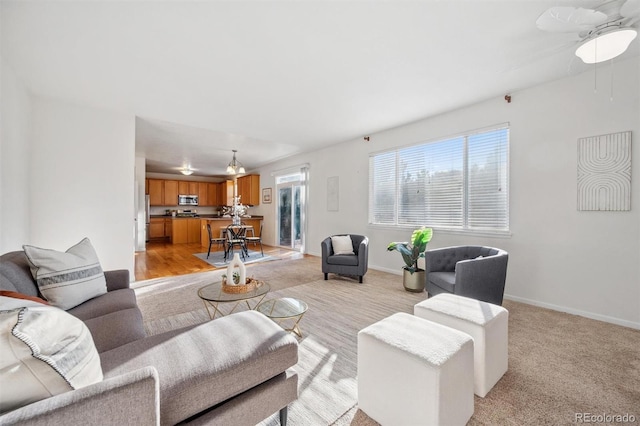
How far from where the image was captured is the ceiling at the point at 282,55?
6.56 ft

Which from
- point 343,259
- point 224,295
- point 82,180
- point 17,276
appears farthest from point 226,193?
point 17,276

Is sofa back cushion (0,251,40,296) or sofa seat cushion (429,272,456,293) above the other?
sofa back cushion (0,251,40,296)

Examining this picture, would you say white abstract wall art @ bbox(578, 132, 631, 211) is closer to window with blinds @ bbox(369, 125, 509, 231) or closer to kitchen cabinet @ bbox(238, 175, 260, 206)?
window with blinds @ bbox(369, 125, 509, 231)

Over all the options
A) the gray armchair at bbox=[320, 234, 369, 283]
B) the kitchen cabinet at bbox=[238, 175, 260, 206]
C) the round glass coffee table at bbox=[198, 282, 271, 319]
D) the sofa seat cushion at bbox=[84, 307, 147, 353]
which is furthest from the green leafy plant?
the kitchen cabinet at bbox=[238, 175, 260, 206]

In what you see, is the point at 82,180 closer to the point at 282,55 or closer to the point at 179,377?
the point at 282,55

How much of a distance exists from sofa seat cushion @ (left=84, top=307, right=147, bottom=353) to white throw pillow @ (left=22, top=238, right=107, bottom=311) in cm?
33

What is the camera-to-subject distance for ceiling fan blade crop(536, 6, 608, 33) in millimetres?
1737

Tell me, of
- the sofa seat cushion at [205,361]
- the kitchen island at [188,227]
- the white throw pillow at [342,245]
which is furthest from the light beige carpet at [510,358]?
the kitchen island at [188,227]

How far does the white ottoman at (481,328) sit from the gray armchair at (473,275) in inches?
24.2

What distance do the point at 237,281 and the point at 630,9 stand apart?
12.1ft

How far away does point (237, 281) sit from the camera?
97.0 inches

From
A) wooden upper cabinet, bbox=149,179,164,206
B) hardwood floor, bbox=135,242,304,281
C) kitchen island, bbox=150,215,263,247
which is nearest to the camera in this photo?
hardwood floor, bbox=135,242,304,281

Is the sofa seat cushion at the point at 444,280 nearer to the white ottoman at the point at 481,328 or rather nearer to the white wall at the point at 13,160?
the white ottoman at the point at 481,328

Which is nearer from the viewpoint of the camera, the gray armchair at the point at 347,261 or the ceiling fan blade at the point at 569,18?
the ceiling fan blade at the point at 569,18
